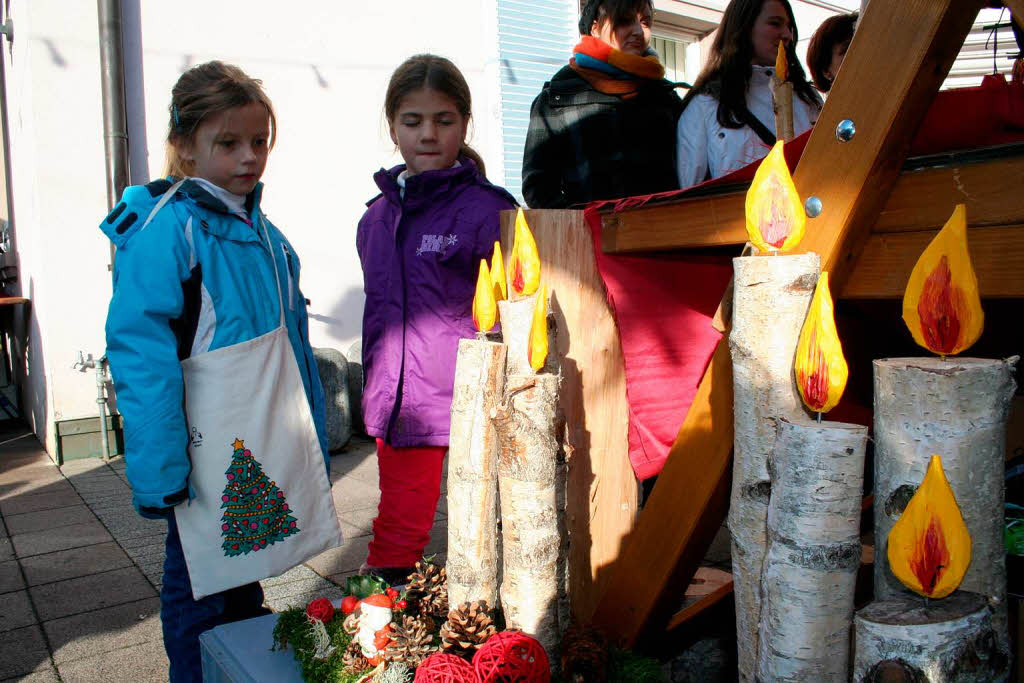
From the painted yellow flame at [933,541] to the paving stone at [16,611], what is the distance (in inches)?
118

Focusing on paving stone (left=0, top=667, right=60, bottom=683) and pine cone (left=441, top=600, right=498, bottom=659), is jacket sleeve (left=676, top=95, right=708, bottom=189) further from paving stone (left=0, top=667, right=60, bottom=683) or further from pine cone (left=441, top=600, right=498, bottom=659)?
paving stone (left=0, top=667, right=60, bottom=683)

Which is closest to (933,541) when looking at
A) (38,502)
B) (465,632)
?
(465,632)

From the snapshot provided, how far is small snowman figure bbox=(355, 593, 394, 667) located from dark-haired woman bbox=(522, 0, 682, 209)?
5.00 ft

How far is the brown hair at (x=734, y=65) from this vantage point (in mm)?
2385

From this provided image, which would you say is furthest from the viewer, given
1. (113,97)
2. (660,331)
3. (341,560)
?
(113,97)

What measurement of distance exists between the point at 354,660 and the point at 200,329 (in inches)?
37.8

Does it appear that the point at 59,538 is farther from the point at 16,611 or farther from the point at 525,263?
the point at 525,263

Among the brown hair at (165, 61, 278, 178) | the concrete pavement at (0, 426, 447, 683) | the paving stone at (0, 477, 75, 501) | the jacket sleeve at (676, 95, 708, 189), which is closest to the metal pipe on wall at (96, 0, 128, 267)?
the paving stone at (0, 477, 75, 501)

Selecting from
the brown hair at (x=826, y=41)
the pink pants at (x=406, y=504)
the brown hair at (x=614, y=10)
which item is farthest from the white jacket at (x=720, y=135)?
the pink pants at (x=406, y=504)

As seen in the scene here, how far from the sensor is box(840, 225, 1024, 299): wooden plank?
1.02 meters

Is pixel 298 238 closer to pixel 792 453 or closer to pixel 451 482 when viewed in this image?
pixel 451 482

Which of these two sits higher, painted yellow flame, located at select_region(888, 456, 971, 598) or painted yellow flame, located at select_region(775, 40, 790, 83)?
painted yellow flame, located at select_region(775, 40, 790, 83)

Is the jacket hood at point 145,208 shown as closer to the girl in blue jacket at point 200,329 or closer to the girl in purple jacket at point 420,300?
the girl in blue jacket at point 200,329

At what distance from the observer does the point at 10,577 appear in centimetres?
329
